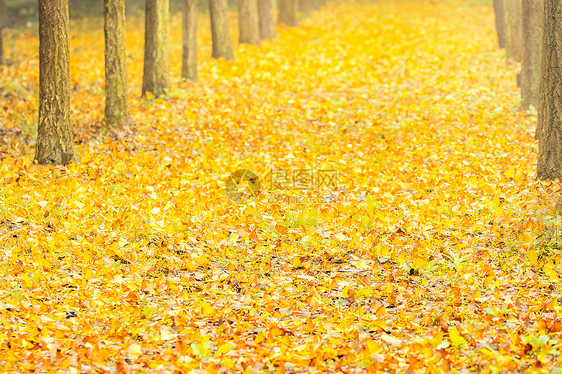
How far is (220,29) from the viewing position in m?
17.7

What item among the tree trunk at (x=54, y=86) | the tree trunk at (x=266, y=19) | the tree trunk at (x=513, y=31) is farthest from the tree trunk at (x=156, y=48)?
the tree trunk at (x=513, y=31)

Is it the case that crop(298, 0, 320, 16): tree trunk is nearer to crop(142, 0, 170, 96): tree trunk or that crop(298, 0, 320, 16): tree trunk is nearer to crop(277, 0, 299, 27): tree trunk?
crop(277, 0, 299, 27): tree trunk

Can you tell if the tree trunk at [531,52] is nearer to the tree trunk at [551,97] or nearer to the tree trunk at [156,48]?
the tree trunk at [551,97]

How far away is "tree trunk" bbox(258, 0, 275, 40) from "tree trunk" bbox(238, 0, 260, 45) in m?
1.50

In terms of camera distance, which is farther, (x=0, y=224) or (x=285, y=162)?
(x=285, y=162)

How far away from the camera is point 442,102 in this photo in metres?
13.3

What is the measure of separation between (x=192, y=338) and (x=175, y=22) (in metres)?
25.4

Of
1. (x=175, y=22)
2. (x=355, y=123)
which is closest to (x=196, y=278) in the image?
(x=355, y=123)

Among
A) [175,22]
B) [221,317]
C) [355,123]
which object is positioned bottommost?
[221,317]

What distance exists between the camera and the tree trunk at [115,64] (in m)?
11.1

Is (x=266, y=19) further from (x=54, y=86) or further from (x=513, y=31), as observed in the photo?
(x=54, y=86)

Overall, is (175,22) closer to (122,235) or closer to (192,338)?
(122,235)

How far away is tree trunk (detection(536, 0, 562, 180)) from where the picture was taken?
24.1 feet

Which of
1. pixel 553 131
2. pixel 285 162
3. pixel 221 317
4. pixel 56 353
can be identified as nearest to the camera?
pixel 56 353
